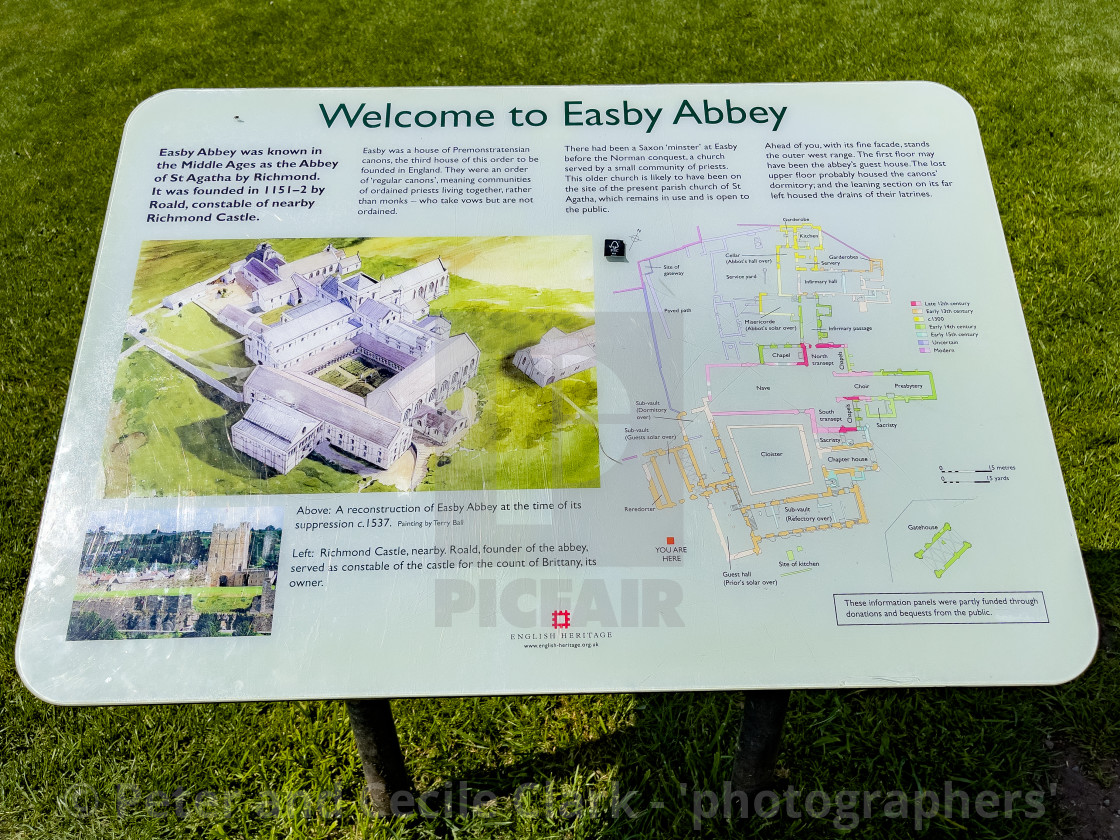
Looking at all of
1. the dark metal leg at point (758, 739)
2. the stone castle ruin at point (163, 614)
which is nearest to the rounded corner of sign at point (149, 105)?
the stone castle ruin at point (163, 614)

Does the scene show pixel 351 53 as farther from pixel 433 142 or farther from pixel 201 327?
pixel 201 327

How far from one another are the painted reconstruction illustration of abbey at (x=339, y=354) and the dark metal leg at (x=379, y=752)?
797 mm

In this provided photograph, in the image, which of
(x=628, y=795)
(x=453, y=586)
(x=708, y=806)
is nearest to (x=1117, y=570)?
(x=708, y=806)

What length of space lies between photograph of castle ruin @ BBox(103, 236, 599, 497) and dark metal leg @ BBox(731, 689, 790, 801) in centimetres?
88

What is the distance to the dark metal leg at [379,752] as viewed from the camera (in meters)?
2.24

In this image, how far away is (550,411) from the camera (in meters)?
1.99

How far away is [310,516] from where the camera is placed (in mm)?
1896

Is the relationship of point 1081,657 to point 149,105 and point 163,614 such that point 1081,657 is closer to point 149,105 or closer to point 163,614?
point 163,614

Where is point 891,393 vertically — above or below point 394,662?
above

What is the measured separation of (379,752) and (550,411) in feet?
3.99

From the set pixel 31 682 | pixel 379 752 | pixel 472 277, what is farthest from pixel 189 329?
pixel 379 752

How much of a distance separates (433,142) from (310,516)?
1136 mm

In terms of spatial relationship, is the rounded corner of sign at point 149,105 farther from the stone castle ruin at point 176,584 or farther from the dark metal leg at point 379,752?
the dark metal leg at point 379,752

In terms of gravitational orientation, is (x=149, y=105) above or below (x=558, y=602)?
above
